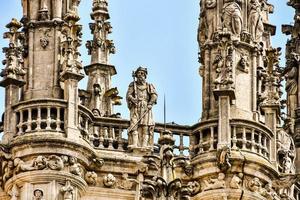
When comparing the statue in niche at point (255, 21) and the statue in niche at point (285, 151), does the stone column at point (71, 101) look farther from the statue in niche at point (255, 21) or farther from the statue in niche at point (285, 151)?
the statue in niche at point (285, 151)

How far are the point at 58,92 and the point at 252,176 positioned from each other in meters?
4.75

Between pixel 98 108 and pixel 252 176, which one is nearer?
pixel 252 176

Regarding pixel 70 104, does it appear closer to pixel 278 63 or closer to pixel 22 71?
pixel 22 71

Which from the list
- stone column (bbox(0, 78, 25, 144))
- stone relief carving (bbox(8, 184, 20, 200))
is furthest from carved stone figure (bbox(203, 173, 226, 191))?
stone column (bbox(0, 78, 25, 144))

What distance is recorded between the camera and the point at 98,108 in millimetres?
73250

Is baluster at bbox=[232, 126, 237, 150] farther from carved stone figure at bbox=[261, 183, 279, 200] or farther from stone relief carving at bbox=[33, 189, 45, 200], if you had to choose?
stone relief carving at bbox=[33, 189, 45, 200]

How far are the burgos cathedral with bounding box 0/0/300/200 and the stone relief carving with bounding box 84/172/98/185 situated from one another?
0.02 metres

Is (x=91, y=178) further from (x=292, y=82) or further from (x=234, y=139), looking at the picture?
(x=292, y=82)

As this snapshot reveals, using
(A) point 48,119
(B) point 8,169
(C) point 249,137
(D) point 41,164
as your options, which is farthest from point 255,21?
(B) point 8,169

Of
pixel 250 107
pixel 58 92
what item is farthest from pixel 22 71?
pixel 250 107

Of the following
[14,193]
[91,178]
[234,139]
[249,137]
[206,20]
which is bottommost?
[14,193]

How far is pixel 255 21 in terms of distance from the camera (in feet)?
233

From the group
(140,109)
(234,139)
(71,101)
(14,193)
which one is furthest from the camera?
(140,109)

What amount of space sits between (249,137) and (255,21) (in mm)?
3093
